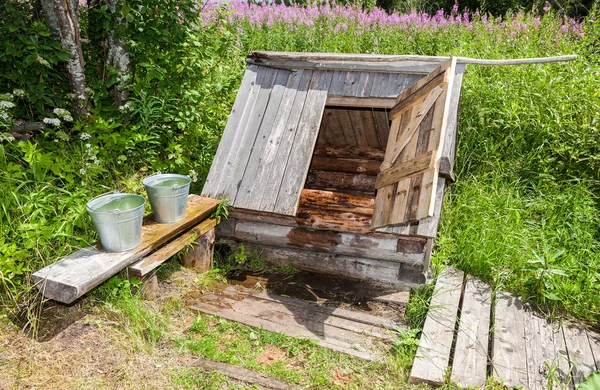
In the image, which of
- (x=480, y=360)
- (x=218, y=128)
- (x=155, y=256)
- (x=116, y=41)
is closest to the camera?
(x=480, y=360)

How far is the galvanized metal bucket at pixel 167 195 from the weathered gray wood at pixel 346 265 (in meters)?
1.18

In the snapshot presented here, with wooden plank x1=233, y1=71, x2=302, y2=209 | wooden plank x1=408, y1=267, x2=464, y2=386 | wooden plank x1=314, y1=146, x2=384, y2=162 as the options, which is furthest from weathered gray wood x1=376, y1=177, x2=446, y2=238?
wooden plank x1=314, y1=146, x2=384, y2=162

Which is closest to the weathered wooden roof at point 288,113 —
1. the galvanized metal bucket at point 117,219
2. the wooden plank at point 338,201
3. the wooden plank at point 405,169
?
the wooden plank at point 405,169

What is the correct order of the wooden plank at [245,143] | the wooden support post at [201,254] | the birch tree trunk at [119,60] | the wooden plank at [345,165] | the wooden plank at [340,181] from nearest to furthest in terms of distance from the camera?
the wooden support post at [201,254] < the wooden plank at [245,143] < the birch tree trunk at [119,60] < the wooden plank at [340,181] < the wooden plank at [345,165]

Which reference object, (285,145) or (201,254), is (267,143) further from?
(201,254)

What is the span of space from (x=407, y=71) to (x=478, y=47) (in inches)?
142

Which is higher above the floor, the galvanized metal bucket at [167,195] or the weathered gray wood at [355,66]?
the weathered gray wood at [355,66]

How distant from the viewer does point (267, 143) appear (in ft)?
15.3

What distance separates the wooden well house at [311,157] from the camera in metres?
4.02

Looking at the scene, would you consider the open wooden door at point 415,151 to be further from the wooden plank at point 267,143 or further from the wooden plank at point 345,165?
the wooden plank at point 345,165

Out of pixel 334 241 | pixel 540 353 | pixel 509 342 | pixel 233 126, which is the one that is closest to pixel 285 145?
pixel 233 126

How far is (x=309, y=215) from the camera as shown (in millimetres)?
4648

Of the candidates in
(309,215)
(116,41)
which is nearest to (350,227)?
(309,215)

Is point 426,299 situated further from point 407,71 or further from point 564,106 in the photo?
point 564,106
